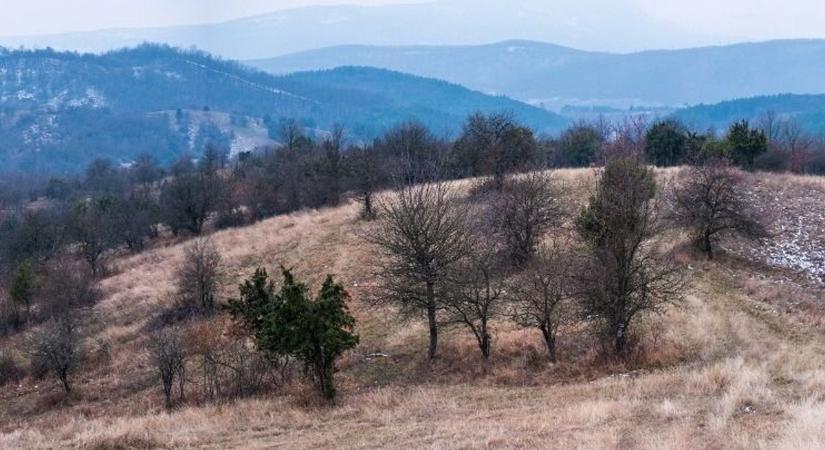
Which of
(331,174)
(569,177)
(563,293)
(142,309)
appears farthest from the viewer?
(331,174)

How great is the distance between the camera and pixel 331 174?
2410 inches

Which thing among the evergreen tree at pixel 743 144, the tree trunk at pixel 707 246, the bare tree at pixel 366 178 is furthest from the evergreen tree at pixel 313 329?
the evergreen tree at pixel 743 144

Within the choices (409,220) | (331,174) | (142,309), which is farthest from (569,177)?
(142,309)

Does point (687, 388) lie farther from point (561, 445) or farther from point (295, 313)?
point (295, 313)

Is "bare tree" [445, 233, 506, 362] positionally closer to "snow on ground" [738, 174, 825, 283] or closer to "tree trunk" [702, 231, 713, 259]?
"tree trunk" [702, 231, 713, 259]

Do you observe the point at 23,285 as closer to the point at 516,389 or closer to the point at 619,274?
the point at 516,389

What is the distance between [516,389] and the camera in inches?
850

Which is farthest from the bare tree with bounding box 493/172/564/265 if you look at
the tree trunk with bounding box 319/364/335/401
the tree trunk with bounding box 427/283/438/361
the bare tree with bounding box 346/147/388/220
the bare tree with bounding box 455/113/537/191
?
the tree trunk with bounding box 319/364/335/401

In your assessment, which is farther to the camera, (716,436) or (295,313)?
(295,313)

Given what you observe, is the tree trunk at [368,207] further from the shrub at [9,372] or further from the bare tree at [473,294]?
the shrub at [9,372]

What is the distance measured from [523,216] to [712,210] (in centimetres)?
960

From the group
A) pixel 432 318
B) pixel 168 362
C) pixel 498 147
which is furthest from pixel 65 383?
pixel 498 147

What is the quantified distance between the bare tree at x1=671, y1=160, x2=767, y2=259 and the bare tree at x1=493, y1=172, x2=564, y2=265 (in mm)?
7075

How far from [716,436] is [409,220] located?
14.0 metres
